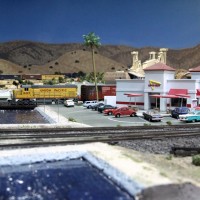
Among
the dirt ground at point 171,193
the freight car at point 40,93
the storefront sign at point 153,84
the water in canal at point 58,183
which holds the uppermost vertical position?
the storefront sign at point 153,84

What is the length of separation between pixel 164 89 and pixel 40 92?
31.4m

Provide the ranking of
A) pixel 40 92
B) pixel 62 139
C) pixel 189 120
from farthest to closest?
pixel 40 92 → pixel 189 120 → pixel 62 139

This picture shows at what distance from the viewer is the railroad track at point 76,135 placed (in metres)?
27.5

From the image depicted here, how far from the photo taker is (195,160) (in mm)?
22250

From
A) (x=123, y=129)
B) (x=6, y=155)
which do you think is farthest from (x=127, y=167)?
(x=123, y=129)

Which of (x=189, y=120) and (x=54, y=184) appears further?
(x=189, y=120)

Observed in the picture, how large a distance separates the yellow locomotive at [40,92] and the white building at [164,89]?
76.6 feet

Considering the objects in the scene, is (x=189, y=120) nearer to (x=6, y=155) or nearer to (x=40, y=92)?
(x=6, y=155)

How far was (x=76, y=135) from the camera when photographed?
3161cm

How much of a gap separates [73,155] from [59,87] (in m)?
59.6

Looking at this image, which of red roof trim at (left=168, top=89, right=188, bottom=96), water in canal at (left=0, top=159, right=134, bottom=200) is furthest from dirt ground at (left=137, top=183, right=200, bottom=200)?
red roof trim at (left=168, top=89, right=188, bottom=96)

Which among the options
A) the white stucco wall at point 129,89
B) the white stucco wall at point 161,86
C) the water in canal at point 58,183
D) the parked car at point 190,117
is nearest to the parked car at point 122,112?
the parked car at point 190,117

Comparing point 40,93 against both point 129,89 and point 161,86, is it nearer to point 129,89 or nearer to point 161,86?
point 129,89

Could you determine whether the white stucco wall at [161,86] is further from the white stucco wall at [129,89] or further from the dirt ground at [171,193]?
the dirt ground at [171,193]
